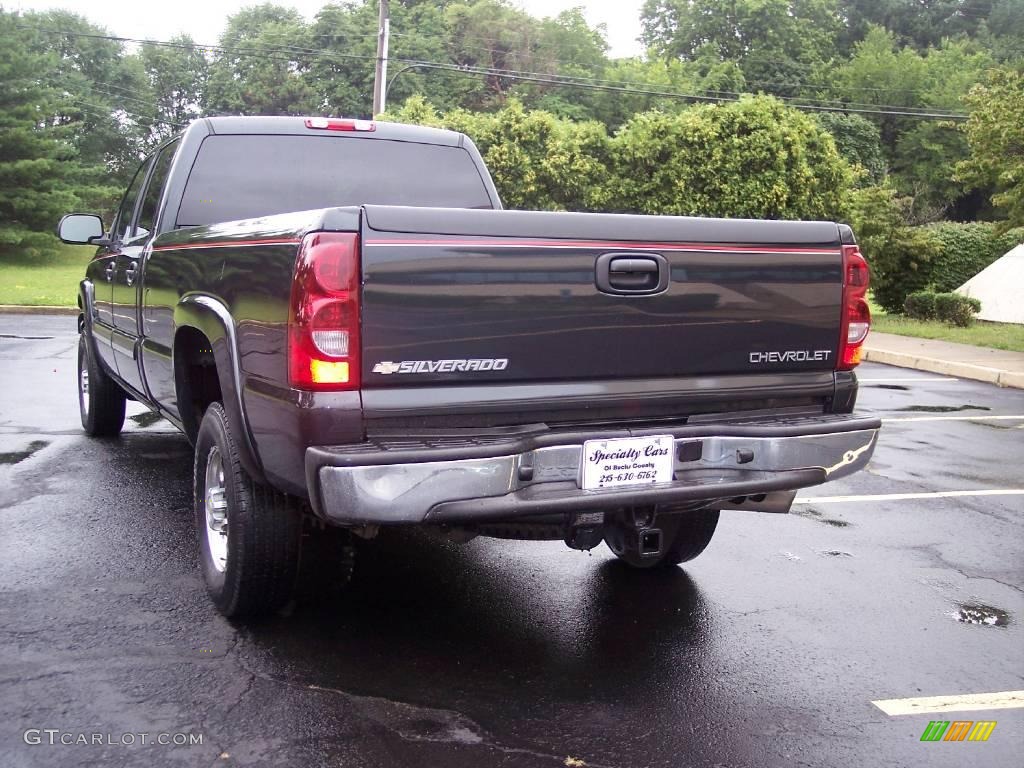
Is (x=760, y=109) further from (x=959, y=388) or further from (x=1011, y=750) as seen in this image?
(x=1011, y=750)

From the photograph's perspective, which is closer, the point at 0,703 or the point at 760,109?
the point at 0,703

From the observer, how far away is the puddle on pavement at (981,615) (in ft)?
13.9

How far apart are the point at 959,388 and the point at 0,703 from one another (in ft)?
37.4

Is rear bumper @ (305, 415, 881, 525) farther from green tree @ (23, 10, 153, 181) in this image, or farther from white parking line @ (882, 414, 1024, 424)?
green tree @ (23, 10, 153, 181)

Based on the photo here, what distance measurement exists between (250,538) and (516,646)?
3.50 ft

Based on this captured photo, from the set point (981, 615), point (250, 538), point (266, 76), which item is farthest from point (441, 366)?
point (266, 76)

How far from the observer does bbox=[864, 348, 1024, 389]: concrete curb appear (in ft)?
41.3

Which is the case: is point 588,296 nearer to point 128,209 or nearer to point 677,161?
point 128,209

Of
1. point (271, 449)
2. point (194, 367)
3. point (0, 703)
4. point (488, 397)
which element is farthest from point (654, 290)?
point (0, 703)

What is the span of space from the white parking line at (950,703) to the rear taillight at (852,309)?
1230 mm

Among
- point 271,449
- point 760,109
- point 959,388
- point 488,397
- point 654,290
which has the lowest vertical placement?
point 959,388

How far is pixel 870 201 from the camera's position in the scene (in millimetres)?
20406

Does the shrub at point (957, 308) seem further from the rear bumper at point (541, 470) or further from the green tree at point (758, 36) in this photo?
the green tree at point (758, 36)

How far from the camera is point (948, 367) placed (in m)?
13.7
